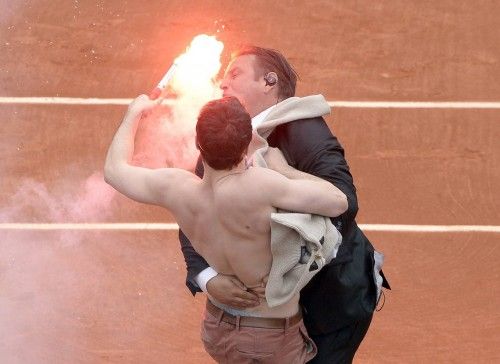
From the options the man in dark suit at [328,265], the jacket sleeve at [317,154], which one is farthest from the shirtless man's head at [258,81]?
the jacket sleeve at [317,154]

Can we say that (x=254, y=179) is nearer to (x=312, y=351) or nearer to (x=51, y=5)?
(x=312, y=351)

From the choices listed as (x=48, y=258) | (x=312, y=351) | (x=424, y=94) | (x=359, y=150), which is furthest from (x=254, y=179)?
(x=424, y=94)

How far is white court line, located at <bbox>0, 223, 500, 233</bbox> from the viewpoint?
8.27 metres

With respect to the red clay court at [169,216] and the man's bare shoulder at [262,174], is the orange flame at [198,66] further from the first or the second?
the red clay court at [169,216]

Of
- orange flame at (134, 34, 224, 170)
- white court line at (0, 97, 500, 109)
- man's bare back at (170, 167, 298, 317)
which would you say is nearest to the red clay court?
white court line at (0, 97, 500, 109)

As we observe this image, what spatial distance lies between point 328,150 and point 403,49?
228 inches

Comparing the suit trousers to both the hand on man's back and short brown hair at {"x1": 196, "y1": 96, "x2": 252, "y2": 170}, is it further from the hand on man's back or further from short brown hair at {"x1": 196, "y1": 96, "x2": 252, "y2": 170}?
short brown hair at {"x1": 196, "y1": 96, "x2": 252, "y2": 170}

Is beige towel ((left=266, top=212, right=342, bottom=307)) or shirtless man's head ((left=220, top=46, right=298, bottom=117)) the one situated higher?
shirtless man's head ((left=220, top=46, right=298, bottom=117))

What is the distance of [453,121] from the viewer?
9.32 m

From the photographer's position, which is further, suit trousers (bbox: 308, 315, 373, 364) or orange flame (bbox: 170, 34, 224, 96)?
orange flame (bbox: 170, 34, 224, 96)

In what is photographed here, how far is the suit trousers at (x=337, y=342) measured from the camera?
4.87 meters

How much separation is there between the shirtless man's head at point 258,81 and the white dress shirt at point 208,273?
0.05 metres

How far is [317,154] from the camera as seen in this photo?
450 cm

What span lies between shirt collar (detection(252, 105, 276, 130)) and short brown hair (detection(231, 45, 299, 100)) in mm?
108
